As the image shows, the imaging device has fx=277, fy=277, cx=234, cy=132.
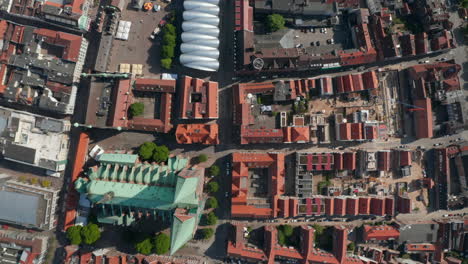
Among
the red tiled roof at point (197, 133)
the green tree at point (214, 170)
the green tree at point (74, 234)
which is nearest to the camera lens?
the green tree at point (74, 234)

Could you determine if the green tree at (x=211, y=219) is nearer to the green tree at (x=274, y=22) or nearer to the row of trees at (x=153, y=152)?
the row of trees at (x=153, y=152)

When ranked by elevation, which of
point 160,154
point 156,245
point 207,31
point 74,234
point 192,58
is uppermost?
point 207,31

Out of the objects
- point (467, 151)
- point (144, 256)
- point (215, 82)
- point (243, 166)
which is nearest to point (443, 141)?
point (467, 151)

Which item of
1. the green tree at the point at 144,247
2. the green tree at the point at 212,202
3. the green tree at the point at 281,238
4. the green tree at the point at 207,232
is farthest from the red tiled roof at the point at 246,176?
the green tree at the point at 144,247

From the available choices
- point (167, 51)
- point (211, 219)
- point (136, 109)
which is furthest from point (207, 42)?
point (211, 219)

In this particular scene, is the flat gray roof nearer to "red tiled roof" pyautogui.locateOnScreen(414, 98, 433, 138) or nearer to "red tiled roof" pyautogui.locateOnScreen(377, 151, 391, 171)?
"red tiled roof" pyautogui.locateOnScreen(377, 151, 391, 171)

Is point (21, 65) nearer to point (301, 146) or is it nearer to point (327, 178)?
point (301, 146)

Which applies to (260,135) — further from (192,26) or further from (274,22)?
(192,26)
